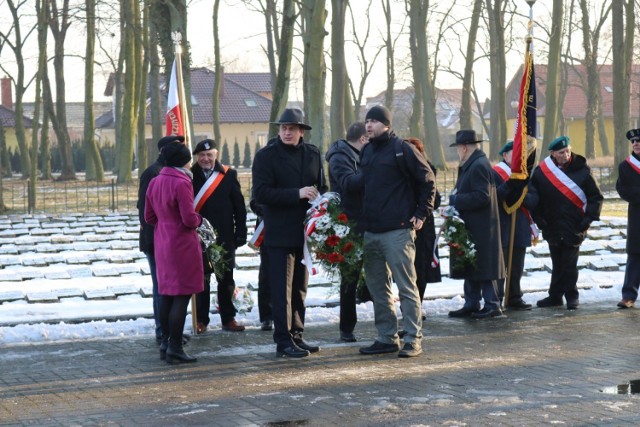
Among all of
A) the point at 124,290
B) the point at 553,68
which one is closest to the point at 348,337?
the point at 124,290

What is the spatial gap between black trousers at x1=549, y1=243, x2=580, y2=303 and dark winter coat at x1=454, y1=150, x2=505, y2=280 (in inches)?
40.2

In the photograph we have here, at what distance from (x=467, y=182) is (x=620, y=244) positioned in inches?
290

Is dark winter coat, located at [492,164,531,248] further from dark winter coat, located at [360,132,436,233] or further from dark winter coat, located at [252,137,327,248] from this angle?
dark winter coat, located at [252,137,327,248]

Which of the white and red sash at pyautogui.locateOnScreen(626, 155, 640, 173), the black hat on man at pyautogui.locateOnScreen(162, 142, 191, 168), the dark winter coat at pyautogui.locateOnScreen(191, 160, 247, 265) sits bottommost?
the dark winter coat at pyautogui.locateOnScreen(191, 160, 247, 265)

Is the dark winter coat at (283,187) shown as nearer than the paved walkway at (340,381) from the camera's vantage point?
No

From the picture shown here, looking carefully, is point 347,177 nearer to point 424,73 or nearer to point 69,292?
point 69,292

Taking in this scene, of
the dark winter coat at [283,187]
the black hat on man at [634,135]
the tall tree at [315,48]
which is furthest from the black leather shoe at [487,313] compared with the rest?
the tall tree at [315,48]

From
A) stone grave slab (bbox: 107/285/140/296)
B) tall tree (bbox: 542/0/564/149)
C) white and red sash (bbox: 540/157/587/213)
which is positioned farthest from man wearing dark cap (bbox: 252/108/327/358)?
tall tree (bbox: 542/0/564/149)

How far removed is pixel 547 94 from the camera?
109 feet

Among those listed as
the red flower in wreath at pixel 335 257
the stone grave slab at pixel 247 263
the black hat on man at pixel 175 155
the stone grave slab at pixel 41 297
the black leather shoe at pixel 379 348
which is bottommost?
the black leather shoe at pixel 379 348

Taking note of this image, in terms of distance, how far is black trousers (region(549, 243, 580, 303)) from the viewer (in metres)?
13.1

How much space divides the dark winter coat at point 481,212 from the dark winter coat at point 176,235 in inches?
140

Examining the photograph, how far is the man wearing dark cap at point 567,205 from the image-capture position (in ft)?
42.8

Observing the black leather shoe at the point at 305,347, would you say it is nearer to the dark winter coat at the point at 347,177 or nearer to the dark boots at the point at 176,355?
the dark boots at the point at 176,355
